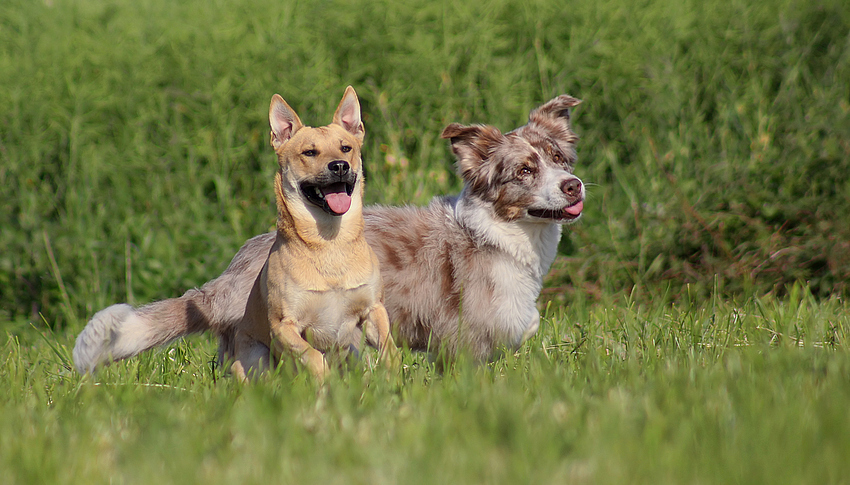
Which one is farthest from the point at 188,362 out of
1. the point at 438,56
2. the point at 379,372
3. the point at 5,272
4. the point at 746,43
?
the point at 746,43

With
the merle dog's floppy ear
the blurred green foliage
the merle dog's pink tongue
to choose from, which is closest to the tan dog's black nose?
the merle dog's pink tongue

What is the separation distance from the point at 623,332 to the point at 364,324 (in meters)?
1.62

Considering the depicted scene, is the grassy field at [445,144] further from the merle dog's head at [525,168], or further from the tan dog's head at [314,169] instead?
the tan dog's head at [314,169]

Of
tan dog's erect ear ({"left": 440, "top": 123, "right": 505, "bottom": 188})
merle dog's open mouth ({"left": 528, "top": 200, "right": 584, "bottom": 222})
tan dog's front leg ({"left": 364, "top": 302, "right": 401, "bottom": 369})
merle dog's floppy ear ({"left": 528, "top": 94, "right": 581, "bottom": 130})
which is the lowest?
tan dog's front leg ({"left": 364, "top": 302, "right": 401, "bottom": 369})

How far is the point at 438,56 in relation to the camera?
734cm

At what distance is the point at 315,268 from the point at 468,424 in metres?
1.35

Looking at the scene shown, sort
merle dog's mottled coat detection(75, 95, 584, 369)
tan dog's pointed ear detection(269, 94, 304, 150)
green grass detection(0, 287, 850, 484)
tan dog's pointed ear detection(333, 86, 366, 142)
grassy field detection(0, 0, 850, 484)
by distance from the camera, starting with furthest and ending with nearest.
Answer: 1. grassy field detection(0, 0, 850, 484)
2. merle dog's mottled coat detection(75, 95, 584, 369)
3. tan dog's pointed ear detection(333, 86, 366, 142)
4. tan dog's pointed ear detection(269, 94, 304, 150)
5. green grass detection(0, 287, 850, 484)

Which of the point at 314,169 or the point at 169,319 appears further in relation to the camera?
the point at 169,319

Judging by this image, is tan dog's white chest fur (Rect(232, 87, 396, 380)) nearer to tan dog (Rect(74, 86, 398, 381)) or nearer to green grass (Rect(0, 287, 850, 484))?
Result: tan dog (Rect(74, 86, 398, 381))

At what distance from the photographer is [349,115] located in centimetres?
426

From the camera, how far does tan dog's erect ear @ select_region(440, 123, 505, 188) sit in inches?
195

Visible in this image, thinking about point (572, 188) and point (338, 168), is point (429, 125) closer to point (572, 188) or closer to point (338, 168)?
point (572, 188)

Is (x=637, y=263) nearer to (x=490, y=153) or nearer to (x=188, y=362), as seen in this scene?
(x=490, y=153)

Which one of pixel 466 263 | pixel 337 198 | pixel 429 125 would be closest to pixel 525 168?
pixel 466 263
